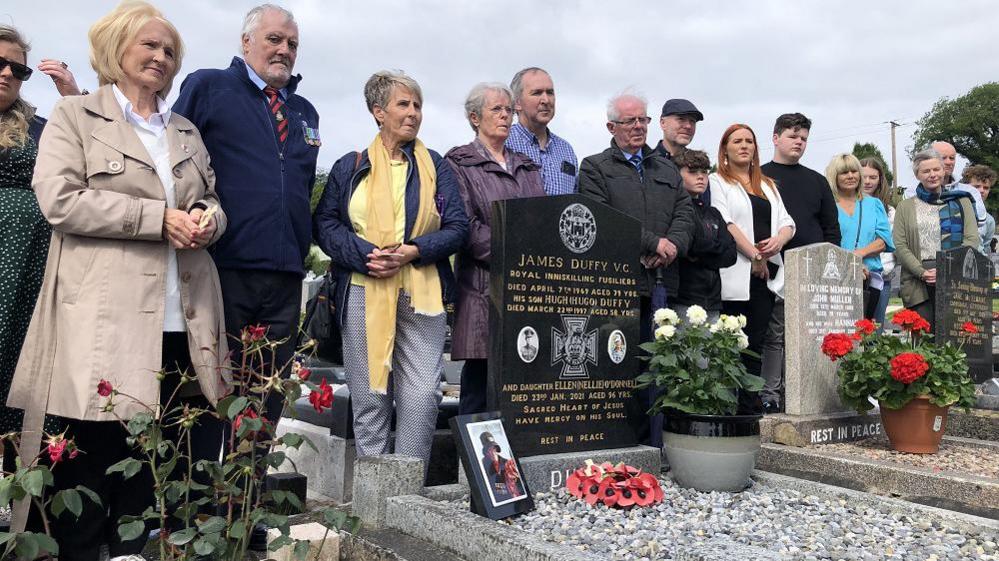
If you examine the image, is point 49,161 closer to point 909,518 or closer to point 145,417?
point 145,417

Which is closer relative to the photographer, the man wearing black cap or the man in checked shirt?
the man in checked shirt

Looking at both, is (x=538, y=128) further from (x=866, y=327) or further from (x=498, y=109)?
(x=866, y=327)

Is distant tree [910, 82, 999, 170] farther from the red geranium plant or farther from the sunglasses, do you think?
the sunglasses

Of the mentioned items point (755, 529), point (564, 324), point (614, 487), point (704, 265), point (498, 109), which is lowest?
point (755, 529)

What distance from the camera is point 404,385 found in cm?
394

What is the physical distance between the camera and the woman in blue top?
680cm

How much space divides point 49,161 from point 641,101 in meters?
3.20

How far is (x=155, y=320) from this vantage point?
2.76m

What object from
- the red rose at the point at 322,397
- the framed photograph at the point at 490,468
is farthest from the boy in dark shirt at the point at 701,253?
the red rose at the point at 322,397

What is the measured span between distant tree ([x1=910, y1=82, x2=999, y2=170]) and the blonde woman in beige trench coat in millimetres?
57275

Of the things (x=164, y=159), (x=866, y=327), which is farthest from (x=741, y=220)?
(x=164, y=159)

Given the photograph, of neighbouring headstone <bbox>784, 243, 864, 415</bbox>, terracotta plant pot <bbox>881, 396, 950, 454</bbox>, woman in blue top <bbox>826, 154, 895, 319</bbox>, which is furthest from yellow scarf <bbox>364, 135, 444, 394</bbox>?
woman in blue top <bbox>826, 154, 895, 319</bbox>

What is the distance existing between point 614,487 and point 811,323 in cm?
254

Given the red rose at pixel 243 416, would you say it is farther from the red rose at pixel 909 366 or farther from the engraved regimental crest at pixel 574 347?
the red rose at pixel 909 366
